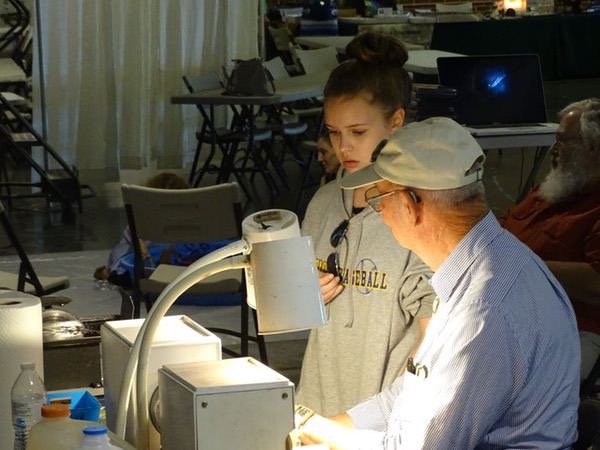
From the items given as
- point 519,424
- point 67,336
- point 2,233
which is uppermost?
point 519,424

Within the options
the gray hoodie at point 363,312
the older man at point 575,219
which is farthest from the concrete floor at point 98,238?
the gray hoodie at point 363,312

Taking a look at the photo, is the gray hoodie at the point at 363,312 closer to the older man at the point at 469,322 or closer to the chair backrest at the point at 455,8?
the older man at the point at 469,322

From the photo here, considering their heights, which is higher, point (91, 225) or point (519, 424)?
point (519, 424)

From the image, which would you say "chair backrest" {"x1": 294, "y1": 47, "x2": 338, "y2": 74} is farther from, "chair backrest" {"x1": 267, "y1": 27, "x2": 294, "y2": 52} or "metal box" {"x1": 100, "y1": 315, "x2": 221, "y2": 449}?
"metal box" {"x1": 100, "y1": 315, "x2": 221, "y2": 449}

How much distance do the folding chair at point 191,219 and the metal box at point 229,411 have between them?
307cm

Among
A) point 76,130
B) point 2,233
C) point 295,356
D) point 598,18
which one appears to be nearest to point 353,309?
point 295,356

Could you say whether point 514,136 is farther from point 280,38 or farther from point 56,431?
point 280,38

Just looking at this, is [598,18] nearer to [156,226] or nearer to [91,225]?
[91,225]

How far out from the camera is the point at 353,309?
2.54 meters

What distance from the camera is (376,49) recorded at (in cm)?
261

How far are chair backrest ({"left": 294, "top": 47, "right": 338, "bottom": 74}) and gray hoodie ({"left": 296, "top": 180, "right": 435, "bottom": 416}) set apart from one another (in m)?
8.55

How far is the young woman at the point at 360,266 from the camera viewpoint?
2.49 meters

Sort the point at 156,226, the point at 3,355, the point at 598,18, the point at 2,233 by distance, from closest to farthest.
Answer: the point at 3,355, the point at 156,226, the point at 2,233, the point at 598,18

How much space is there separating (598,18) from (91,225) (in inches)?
492
